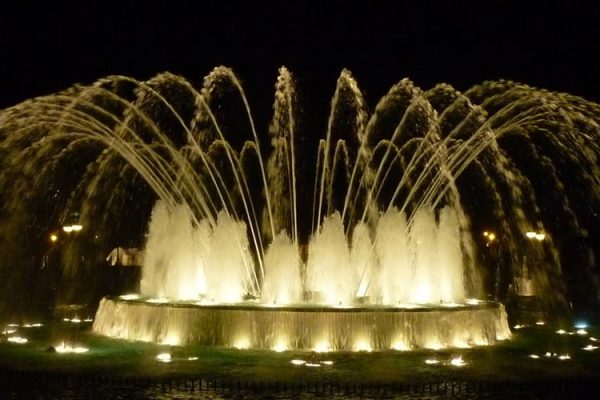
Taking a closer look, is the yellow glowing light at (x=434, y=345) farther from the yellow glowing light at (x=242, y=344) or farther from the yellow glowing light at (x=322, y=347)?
the yellow glowing light at (x=242, y=344)

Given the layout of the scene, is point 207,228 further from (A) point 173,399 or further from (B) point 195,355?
(A) point 173,399

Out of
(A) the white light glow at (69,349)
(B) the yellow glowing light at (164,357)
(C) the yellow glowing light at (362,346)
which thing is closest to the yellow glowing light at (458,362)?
(C) the yellow glowing light at (362,346)

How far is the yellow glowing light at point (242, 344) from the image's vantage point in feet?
63.4

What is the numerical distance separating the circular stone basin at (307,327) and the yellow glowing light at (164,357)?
179 centimetres

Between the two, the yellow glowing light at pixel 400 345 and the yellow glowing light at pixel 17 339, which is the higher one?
the yellow glowing light at pixel 17 339

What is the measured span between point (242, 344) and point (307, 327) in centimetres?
174

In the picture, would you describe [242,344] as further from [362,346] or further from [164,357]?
[362,346]

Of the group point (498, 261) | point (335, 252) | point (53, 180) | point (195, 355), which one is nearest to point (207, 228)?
point (335, 252)

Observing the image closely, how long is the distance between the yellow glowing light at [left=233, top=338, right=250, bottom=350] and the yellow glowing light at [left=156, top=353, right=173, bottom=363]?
6.71 feet

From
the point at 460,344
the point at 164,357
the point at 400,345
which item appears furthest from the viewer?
the point at 460,344

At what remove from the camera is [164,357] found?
17.8 m

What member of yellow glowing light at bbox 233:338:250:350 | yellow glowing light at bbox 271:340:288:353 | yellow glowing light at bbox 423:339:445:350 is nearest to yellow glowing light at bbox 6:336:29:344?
yellow glowing light at bbox 233:338:250:350

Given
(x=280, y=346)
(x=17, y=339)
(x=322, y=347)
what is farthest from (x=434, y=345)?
(x=17, y=339)

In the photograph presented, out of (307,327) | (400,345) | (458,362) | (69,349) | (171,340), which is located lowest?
(458,362)
